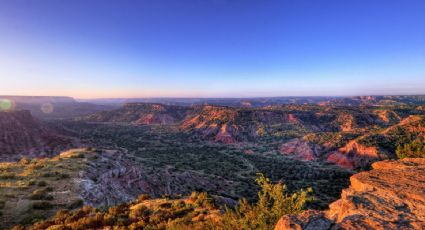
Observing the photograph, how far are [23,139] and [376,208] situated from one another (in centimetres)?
7977

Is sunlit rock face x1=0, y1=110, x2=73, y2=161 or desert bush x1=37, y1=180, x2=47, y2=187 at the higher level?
desert bush x1=37, y1=180, x2=47, y2=187

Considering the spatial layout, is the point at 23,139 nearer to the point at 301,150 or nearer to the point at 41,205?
the point at 41,205

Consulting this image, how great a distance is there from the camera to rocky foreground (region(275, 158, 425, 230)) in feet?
19.8

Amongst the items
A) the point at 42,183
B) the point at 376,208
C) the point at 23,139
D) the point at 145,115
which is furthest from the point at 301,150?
the point at 145,115

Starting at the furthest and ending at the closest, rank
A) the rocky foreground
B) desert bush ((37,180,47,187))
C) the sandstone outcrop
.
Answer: the sandstone outcrop < desert bush ((37,180,47,187)) < the rocky foreground

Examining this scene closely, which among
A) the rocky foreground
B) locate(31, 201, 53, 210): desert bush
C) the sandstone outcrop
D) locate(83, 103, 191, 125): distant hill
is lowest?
the sandstone outcrop

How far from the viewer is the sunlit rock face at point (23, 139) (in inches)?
2036

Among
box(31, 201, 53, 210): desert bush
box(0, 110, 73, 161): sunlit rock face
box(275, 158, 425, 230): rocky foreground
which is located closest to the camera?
box(275, 158, 425, 230): rocky foreground

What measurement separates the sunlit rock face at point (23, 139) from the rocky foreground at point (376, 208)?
61.9m

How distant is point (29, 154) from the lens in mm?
51406

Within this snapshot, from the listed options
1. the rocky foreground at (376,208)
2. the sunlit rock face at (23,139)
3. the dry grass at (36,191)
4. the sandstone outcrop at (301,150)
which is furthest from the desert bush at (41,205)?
the sandstone outcrop at (301,150)

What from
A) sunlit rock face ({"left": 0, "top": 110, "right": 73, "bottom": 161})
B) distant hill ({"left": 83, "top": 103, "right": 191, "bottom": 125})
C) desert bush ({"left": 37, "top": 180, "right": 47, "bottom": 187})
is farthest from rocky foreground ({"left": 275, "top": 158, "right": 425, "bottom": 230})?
distant hill ({"left": 83, "top": 103, "right": 191, "bottom": 125})

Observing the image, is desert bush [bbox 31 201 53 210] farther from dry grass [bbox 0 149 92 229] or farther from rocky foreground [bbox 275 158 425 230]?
rocky foreground [bbox 275 158 425 230]

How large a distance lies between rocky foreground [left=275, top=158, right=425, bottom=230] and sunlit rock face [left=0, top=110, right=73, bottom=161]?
6191 cm
